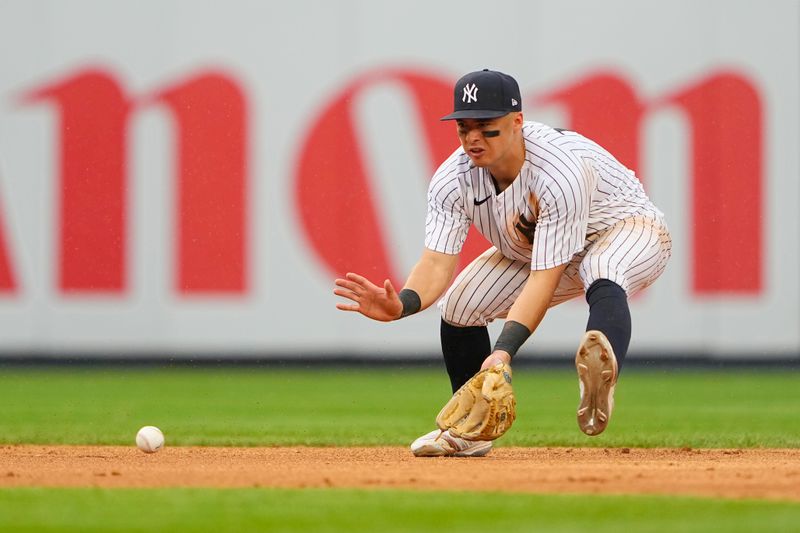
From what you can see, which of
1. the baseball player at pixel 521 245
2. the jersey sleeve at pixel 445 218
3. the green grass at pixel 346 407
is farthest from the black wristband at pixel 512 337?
the green grass at pixel 346 407

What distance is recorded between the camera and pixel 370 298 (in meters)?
5.40

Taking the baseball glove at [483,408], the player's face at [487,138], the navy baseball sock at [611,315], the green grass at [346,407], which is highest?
the player's face at [487,138]

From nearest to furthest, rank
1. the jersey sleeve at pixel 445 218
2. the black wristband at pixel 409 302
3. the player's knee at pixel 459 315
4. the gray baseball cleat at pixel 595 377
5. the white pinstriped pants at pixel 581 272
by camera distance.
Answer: the gray baseball cleat at pixel 595 377
the white pinstriped pants at pixel 581 272
the black wristband at pixel 409 302
the jersey sleeve at pixel 445 218
the player's knee at pixel 459 315

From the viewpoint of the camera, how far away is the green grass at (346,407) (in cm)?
706

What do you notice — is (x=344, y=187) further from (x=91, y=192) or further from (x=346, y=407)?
(x=346, y=407)

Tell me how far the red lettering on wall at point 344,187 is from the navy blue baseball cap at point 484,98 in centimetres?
705

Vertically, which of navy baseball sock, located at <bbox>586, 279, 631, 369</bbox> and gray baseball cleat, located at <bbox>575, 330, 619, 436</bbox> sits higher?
navy baseball sock, located at <bbox>586, 279, 631, 369</bbox>

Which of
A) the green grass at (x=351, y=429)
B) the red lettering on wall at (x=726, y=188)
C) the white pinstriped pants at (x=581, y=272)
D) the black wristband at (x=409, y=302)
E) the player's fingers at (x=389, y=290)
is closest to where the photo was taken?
the green grass at (x=351, y=429)

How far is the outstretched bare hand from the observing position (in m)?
5.34

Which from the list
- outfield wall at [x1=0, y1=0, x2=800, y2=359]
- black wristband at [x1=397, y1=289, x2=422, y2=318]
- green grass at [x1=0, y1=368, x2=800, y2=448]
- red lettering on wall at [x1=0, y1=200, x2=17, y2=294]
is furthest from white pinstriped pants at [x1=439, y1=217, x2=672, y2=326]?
red lettering on wall at [x1=0, y1=200, x2=17, y2=294]

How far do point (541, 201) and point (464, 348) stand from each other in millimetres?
825

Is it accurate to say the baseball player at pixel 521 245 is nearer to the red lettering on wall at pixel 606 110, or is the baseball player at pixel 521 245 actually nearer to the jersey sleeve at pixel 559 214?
the jersey sleeve at pixel 559 214

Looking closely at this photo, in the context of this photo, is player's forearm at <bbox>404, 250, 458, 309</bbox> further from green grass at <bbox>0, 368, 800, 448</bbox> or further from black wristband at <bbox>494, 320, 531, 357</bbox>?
green grass at <bbox>0, 368, 800, 448</bbox>

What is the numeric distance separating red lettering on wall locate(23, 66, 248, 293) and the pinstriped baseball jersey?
681 centimetres
